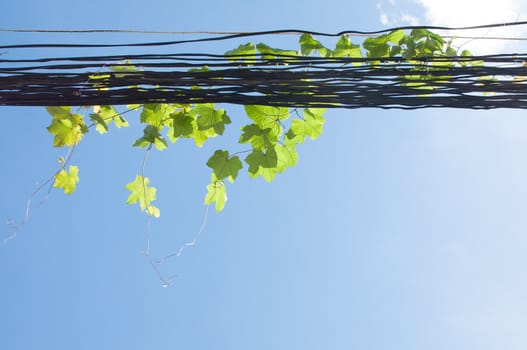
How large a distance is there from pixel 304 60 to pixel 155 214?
2.60ft

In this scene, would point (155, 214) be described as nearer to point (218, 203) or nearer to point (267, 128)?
point (218, 203)

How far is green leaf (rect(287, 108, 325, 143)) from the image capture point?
69.1 inches

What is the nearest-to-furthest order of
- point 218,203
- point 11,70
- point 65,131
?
point 11,70 → point 65,131 → point 218,203

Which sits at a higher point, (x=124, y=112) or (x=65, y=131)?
(x=124, y=112)

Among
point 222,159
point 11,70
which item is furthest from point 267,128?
point 11,70

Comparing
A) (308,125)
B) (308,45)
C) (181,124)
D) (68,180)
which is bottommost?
(68,180)

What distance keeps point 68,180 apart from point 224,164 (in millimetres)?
474

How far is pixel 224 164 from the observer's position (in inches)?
70.1

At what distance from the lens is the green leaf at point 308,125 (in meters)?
1.76

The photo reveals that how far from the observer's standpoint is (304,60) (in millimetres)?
1510

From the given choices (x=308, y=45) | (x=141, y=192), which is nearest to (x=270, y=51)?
(x=308, y=45)

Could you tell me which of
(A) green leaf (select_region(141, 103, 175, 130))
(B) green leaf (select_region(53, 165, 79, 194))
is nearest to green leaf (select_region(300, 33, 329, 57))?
(A) green leaf (select_region(141, 103, 175, 130))

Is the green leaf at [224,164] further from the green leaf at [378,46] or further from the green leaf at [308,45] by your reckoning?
the green leaf at [378,46]

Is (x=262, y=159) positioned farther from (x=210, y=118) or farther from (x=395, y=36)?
(x=395, y=36)
